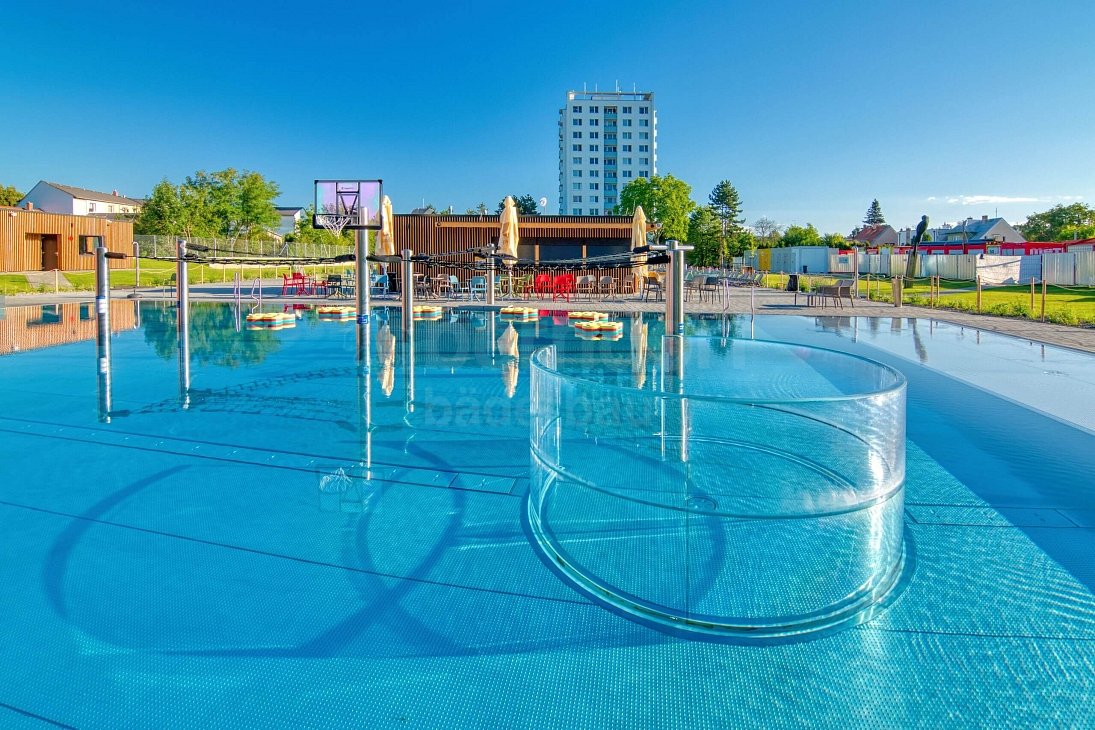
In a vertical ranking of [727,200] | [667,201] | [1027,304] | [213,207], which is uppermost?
[727,200]

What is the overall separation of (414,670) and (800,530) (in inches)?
69.2

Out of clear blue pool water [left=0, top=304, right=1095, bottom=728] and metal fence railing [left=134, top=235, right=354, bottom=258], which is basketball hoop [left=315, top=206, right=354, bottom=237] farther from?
clear blue pool water [left=0, top=304, right=1095, bottom=728]

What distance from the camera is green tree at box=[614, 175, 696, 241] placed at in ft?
202

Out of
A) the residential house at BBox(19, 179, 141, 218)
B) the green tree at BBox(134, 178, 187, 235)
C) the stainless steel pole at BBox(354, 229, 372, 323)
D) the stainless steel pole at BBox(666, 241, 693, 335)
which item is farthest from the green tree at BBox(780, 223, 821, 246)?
the stainless steel pole at BBox(666, 241, 693, 335)

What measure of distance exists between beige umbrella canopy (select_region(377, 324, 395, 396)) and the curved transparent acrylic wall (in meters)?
3.98

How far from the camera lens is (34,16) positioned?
3531 cm

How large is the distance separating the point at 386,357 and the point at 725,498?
6898 millimetres

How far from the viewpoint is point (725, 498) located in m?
3.65

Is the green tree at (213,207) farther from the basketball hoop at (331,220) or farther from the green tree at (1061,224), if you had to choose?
the green tree at (1061,224)

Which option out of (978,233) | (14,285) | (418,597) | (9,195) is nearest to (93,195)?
(9,195)

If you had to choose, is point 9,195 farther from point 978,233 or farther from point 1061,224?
point 1061,224

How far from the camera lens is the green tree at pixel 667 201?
6162 centimetres

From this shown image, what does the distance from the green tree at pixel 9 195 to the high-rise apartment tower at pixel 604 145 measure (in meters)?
66.1

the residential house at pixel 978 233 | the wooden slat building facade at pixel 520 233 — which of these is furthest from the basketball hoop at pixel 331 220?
the residential house at pixel 978 233
